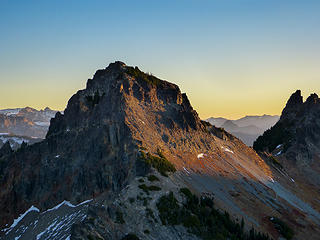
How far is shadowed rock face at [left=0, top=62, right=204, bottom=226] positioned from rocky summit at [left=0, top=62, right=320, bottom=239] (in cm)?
45

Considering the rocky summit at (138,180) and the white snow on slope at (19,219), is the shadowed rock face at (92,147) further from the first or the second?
the white snow on slope at (19,219)

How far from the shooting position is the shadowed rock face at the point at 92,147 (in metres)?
105

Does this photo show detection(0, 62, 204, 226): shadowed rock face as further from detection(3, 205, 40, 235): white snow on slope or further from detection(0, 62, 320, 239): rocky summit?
detection(3, 205, 40, 235): white snow on slope

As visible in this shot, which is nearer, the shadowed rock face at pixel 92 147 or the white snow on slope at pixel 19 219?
the shadowed rock face at pixel 92 147

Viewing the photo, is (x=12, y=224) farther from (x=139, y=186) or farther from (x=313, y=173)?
(x=313, y=173)

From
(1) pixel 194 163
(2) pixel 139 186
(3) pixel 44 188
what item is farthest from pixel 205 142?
(3) pixel 44 188

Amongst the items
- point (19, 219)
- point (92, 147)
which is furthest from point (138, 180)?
point (19, 219)

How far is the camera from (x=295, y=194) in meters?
144

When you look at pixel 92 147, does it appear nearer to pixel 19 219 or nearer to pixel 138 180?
pixel 138 180

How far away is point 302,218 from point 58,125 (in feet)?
367

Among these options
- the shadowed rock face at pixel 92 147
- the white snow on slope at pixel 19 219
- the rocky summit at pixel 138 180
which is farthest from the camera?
the white snow on slope at pixel 19 219

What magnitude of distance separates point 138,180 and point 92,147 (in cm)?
3317

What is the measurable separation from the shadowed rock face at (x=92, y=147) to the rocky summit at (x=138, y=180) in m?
0.45

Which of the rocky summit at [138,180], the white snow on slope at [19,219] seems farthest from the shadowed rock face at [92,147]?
the white snow on slope at [19,219]
